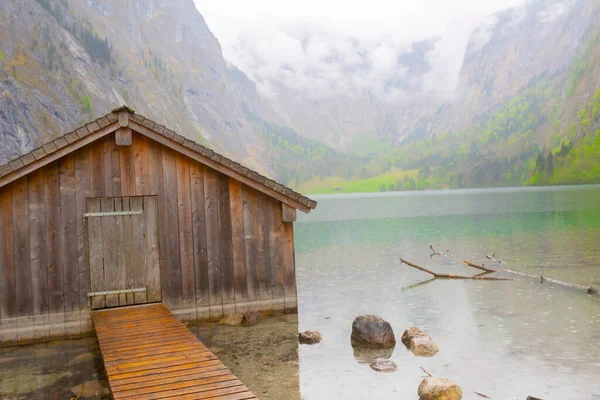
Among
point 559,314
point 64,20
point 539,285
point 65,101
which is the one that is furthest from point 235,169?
point 64,20

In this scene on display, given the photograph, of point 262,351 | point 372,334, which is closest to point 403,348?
point 372,334

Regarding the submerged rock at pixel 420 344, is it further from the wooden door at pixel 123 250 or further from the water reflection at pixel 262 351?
the wooden door at pixel 123 250

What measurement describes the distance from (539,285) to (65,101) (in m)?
112

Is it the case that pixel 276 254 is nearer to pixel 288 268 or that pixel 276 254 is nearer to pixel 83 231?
pixel 288 268

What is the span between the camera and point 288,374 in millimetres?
10750

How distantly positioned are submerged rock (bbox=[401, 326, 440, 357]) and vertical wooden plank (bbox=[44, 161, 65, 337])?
7861mm

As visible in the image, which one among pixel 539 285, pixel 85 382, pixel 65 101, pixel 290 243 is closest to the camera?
pixel 85 382

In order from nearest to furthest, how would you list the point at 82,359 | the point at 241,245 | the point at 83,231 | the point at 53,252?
the point at 82,359, the point at 53,252, the point at 83,231, the point at 241,245

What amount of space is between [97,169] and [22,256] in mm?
2455

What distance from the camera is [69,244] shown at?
12266 mm

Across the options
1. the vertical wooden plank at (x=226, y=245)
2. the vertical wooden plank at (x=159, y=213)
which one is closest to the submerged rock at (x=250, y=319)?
the vertical wooden plank at (x=226, y=245)

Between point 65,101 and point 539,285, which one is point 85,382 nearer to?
point 539,285

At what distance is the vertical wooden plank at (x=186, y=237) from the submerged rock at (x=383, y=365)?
453 cm

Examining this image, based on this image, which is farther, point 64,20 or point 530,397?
point 64,20
